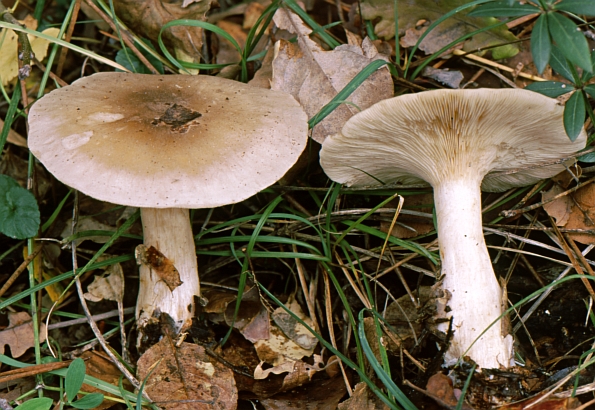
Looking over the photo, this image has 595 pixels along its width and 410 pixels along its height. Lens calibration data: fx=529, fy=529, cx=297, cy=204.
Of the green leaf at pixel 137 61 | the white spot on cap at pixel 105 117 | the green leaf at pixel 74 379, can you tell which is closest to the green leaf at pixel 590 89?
the white spot on cap at pixel 105 117

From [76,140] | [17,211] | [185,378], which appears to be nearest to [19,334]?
[17,211]

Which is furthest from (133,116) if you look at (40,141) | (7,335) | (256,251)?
(7,335)

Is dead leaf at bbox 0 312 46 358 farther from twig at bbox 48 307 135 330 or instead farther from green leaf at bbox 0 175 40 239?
green leaf at bbox 0 175 40 239

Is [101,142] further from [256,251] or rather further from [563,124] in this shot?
[563,124]

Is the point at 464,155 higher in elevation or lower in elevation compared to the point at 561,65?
lower

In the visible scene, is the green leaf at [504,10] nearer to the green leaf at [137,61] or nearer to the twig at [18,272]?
the green leaf at [137,61]

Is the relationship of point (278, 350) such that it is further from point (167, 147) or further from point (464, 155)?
point (464, 155)

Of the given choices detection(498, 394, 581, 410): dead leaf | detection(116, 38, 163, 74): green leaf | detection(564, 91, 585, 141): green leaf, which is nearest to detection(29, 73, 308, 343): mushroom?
detection(116, 38, 163, 74): green leaf
